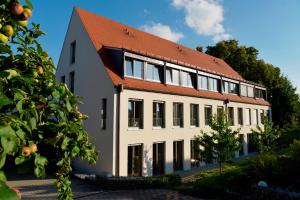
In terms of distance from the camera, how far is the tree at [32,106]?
6.91ft

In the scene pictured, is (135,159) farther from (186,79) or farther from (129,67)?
(186,79)

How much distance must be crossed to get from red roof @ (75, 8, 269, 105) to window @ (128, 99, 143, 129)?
40.5 inches

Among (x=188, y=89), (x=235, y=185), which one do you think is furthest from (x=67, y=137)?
(x=188, y=89)

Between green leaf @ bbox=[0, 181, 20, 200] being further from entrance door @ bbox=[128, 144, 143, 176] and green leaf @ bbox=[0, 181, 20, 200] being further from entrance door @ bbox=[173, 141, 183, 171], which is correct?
entrance door @ bbox=[173, 141, 183, 171]

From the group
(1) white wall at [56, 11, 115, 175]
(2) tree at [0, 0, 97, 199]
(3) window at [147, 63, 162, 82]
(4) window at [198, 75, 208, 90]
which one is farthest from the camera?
(4) window at [198, 75, 208, 90]

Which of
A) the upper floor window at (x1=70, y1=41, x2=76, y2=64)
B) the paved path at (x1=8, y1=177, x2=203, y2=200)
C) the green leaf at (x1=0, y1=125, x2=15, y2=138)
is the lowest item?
the paved path at (x1=8, y1=177, x2=203, y2=200)

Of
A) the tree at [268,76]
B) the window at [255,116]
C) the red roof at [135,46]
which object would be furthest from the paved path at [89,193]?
the tree at [268,76]

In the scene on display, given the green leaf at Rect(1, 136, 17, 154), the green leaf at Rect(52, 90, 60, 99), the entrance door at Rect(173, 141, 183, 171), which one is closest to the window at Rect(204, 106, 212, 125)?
the entrance door at Rect(173, 141, 183, 171)

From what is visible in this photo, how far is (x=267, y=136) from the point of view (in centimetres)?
2341

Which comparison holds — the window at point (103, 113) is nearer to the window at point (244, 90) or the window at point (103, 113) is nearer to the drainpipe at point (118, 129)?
the drainpipe at point (118, 129)

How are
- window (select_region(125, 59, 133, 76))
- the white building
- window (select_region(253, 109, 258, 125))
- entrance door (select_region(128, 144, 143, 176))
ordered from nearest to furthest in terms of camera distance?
the white building
entrance door (select_region(128, 144, 143, 176))
window (select_region(125, 59, 133, 76))
window (select_region(253, 109, 258, 125))

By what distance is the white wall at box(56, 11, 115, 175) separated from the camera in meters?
15.3

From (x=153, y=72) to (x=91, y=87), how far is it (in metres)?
4.45

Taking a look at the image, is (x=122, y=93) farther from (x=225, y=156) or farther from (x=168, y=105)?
(x=225, y=156)
